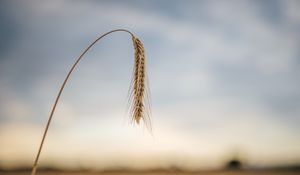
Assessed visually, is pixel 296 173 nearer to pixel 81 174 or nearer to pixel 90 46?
pixel 81 174

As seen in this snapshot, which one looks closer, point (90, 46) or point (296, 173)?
point (90, 46)

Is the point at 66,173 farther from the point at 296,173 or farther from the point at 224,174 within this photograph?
the point at 296,173

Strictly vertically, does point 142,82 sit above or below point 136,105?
above

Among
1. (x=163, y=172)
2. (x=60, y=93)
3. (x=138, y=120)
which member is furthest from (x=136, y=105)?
(x=163, y=172)

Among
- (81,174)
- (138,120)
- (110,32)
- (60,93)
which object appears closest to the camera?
(138,120)

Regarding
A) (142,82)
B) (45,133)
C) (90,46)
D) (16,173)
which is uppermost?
(16,173)

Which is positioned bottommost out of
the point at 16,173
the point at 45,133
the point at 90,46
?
the point at 45,133

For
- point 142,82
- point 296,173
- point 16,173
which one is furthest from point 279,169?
point 142,82

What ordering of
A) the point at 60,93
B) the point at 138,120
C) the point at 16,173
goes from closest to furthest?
Answer: the point at 138,120, the point at 60,93, the point at 16,173

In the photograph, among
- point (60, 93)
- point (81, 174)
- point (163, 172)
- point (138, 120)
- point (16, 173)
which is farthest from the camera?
point (163, 172)
